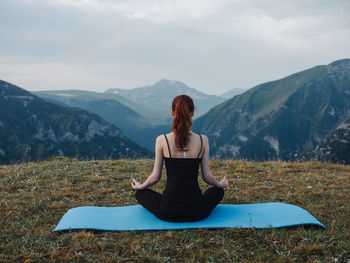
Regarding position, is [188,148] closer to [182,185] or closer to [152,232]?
[182,185]

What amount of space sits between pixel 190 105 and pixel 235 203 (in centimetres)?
436

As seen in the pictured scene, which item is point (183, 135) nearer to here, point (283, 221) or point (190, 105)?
point (190, 105)

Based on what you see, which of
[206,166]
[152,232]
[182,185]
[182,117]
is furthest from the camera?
[206,166]

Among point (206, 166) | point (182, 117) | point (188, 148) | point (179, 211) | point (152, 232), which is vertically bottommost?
point (152, 232)

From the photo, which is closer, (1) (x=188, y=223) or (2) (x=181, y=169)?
(2) (x=181, y=169)

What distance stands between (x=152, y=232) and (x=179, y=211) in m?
0.83

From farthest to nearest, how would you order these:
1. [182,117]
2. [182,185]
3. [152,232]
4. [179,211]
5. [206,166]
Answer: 1. [206,166]
2. [179,211]
3. [182,185]
4. [152,232]
5. [182,117]

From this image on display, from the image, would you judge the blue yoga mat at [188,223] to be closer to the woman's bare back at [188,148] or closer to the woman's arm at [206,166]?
the woman's arm at [206,166]

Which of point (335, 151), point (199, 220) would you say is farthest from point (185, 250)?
point (335, 151)

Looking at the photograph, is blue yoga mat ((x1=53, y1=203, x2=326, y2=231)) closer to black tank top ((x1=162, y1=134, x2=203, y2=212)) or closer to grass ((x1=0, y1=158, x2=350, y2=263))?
grass ((x1=0, y1=158, x2=350, y2=263))

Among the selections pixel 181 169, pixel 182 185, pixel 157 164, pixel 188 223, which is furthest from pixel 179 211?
pixel 157 164

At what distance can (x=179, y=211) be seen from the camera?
23.6 ft

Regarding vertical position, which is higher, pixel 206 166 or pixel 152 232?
pixel 206 166

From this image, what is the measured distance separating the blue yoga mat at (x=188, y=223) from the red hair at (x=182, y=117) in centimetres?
214
